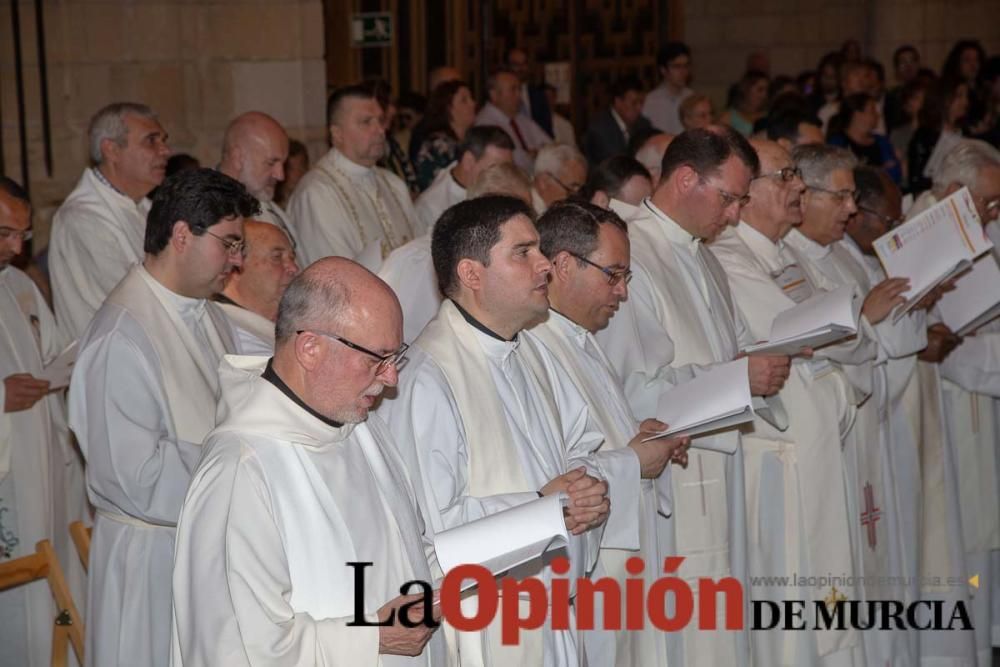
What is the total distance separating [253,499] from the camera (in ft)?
10.5

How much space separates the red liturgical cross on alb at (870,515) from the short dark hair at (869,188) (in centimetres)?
142

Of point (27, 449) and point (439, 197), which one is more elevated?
point (439, 197)

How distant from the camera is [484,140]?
7520 millimetres

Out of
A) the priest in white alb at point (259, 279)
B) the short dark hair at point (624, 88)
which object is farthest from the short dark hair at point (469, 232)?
the short dark hair at point (624, 88)

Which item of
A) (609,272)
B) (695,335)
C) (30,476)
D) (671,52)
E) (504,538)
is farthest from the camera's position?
(671,52)

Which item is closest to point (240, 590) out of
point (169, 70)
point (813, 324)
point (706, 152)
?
point (813, 324)

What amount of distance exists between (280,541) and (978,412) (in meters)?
4.85

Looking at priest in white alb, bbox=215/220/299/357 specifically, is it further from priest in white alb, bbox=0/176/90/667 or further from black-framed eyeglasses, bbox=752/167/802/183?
black-framed eyeglasses, bbox=752/167/802/183

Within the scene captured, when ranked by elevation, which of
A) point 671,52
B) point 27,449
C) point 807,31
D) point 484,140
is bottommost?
point 27,449

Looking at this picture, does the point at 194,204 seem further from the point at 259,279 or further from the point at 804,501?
the point at 804,501

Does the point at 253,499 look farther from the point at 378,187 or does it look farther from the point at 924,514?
the point at 378,187

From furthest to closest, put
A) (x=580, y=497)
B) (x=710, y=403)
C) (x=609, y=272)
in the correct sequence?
(x=609, y=272) → (x=710, y=403) → (x=580, y=497)

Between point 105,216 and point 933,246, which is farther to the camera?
point 105,216

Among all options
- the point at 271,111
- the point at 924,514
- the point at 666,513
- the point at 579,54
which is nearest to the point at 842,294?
the point at 666,513
